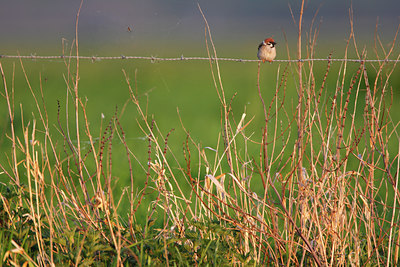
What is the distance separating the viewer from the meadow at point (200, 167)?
97.1 inches

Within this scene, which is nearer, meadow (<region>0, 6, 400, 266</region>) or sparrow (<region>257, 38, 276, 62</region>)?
meadow (<region>0, 6, 400, 266</region>)

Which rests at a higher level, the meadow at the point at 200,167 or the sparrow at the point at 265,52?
the sparrow at the point at 265,52

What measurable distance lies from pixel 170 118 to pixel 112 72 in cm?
450

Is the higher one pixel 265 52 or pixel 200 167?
pixel 265 52

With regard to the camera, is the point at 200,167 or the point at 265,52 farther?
the point at 200,167

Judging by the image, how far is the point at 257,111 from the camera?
7.55 metres

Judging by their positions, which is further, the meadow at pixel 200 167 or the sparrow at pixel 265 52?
the sparrow at pixel 265 52

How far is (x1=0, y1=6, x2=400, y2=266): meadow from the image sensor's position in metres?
2.47

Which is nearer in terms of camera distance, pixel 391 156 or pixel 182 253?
pixel 182 253

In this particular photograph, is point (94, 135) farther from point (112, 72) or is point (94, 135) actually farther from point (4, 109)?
point (112, 72)

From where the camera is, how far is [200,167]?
17.5 feet

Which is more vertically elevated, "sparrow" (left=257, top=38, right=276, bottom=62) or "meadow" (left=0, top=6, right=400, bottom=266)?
"sparrow" (left=257, top=38, right=276, bottom=62)

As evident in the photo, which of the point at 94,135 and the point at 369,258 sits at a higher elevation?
the point at 369,258

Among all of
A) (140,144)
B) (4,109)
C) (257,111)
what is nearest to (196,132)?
(140,144)
